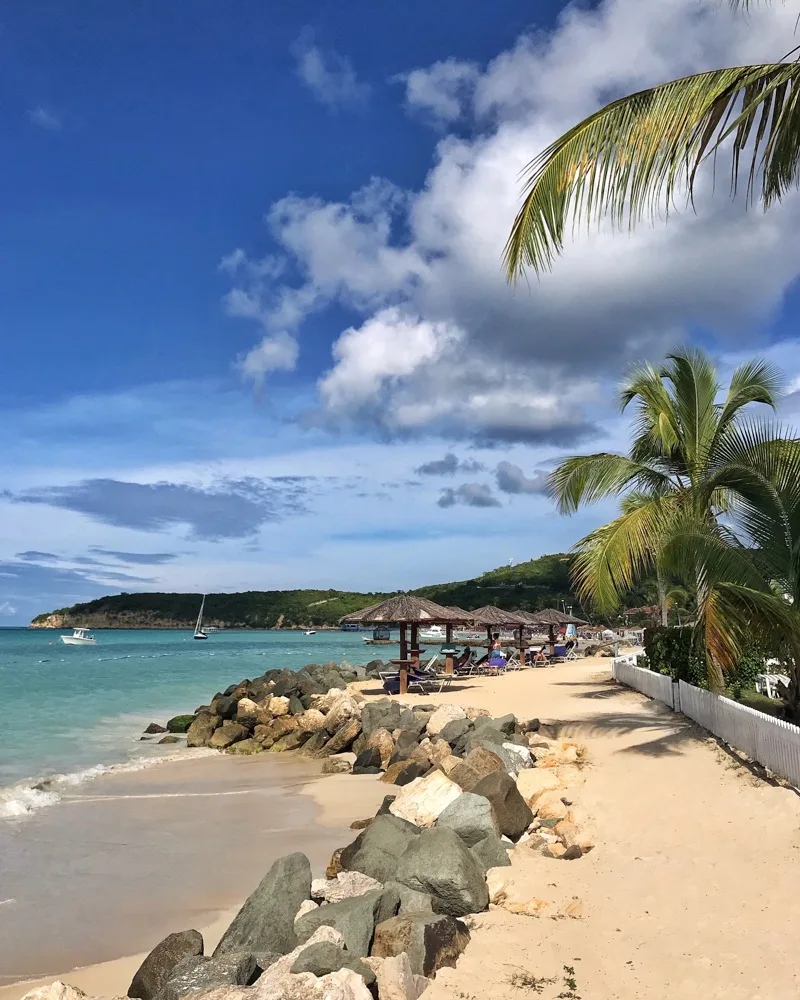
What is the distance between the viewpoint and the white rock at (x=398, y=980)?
171 inches

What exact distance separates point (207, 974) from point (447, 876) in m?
1.91

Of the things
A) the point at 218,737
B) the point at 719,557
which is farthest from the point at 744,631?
the point at 218,737

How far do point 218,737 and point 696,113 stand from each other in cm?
1479

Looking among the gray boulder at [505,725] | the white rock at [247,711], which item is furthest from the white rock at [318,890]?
the white rock at [247,711]

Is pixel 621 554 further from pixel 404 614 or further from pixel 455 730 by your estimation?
pixel 404 614

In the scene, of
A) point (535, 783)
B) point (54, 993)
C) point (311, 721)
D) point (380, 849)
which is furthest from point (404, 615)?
point (54, 993)

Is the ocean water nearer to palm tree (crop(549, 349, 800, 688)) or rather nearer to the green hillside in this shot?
palm tree (crop(549, 349, 800, 688))

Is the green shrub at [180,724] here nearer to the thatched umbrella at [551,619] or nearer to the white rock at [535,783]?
the white rock at [535,783]

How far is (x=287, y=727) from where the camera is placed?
53.0 feet

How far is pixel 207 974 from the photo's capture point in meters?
4.43

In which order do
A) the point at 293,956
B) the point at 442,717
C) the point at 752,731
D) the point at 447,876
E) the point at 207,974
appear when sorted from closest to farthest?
1. the point at 207,974
2. the point at 293,956
3. the point at 447,876
4. the point at 752,731
5. the point at 442,717

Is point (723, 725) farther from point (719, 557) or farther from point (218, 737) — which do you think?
point (218, 737)

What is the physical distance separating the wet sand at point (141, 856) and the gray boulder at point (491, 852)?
67.9 inches

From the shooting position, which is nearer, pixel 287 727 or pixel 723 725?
pixel 723 725
